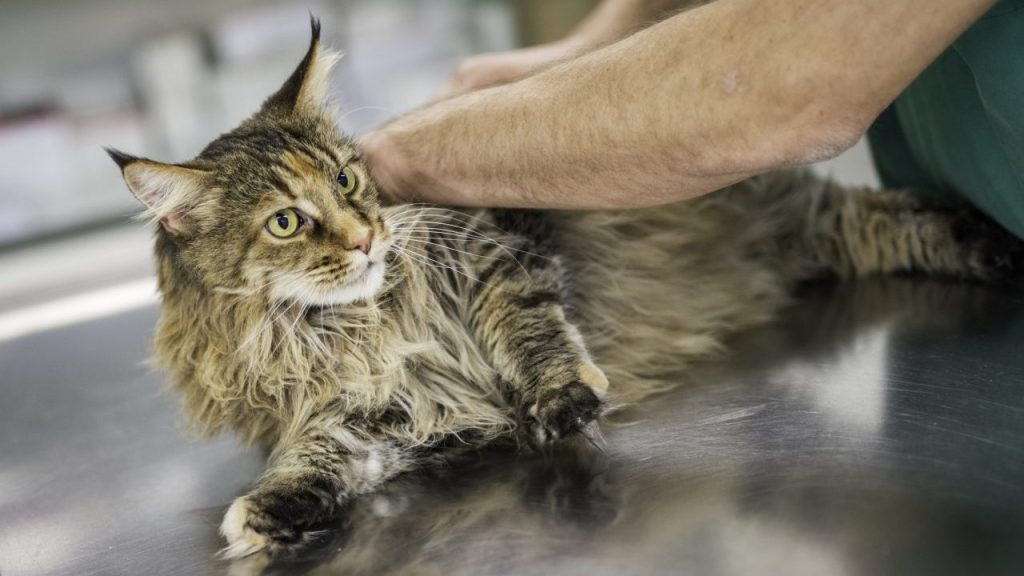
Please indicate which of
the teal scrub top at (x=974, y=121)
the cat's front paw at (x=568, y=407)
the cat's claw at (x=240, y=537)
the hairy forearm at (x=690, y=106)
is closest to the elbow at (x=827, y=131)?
the hairy forearm at (x=690, y=106)

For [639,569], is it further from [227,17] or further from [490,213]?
[227,17]

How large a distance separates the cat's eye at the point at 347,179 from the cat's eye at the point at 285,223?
0.36ft

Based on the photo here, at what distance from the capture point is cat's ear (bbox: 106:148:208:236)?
1.25m

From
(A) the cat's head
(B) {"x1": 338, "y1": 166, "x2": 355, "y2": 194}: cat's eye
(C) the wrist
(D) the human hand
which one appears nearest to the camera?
(A) the cat's head

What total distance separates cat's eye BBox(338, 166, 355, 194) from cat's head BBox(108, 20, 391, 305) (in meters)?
0.02

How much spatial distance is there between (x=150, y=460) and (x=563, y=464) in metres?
0.78

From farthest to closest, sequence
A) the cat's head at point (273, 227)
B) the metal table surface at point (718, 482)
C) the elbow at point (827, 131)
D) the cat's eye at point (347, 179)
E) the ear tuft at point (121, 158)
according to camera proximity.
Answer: the cat's eye at point (347, 179) → the cat's head at point (273, 227) → the ear tuft at point (121, 158) → the elbow at point (827, 131) → the metal table surface at point (718, 482)

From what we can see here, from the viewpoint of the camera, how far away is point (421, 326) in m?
1.51

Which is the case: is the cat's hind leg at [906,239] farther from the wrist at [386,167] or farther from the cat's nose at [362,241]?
the cat's nose at [362,241]

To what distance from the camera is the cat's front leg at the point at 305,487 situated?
1.16 meters

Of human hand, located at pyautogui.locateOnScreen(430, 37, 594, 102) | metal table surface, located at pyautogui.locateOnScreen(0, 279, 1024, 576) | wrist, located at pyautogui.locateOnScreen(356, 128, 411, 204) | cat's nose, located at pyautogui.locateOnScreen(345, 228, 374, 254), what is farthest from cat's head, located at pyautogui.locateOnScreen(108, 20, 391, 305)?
human hand, located at pyautogui.locateOnScreen(430, 37, 594, 102)

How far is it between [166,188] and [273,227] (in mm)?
165

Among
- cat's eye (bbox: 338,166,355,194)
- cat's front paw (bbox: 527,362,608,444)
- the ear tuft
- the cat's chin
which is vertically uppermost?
the ear tuft

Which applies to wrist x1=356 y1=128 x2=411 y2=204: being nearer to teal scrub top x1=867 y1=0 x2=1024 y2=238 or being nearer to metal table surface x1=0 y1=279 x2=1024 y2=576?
metal table surface x1=0 y1=279 x2=1024 y2=576
